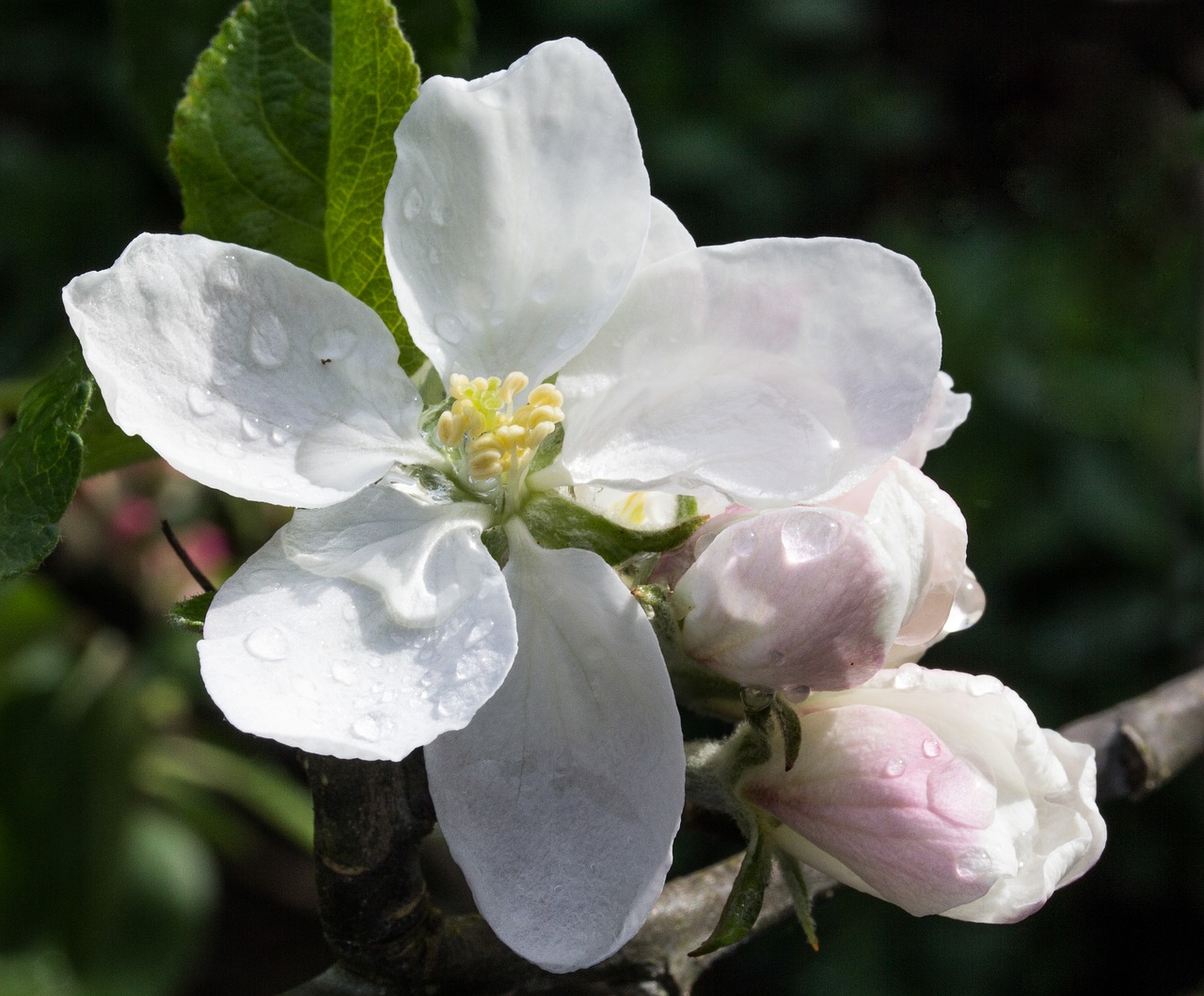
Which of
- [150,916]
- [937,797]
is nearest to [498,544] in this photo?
[937,797]

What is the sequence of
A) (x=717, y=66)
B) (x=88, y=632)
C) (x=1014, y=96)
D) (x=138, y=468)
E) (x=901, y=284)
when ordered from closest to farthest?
(x=901, y=284) < (x=138, y=468) < (x=88, y=632) < (x=717, y=66) < (x=1014, y=96)

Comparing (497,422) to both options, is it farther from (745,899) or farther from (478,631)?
(745,899)

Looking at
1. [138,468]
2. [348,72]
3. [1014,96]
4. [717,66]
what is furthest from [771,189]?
[348,72]

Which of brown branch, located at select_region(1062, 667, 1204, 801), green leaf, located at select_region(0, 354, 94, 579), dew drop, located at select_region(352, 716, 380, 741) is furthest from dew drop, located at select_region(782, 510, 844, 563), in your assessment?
brown branch, located at select_region(1062, 667, 1204, 801)

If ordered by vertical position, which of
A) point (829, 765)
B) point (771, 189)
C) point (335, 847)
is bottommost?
point (771, 189)

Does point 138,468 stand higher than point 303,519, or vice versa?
point 303,519

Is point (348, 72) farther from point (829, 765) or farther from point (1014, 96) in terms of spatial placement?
point (1014, 96)

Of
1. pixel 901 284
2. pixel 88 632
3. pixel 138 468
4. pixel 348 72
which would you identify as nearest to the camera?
pixel 901 284

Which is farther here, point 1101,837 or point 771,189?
point 771,189
